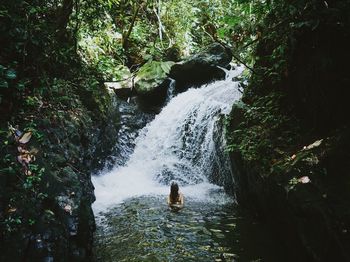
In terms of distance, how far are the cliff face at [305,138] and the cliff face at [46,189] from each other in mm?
2936

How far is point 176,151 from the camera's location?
37.8ft

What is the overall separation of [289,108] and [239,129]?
1.24 metres

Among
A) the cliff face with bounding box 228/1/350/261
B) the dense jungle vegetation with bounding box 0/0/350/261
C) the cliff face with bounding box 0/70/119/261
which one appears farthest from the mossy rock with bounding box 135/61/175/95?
the cliff face with bounding box 228/1/350/261

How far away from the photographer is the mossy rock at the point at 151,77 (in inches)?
518

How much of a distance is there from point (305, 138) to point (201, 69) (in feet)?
30.2

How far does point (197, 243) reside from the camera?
19.3ft

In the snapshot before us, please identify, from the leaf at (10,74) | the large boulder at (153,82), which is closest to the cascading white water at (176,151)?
the large boulder at (153,82)

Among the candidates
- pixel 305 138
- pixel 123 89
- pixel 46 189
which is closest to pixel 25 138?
pixel 46 189

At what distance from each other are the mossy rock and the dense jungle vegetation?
4.87 meters

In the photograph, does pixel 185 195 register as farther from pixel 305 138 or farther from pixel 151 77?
pixel 151 77

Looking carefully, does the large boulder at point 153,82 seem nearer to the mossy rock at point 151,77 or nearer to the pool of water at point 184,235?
the mossy rock at point 151,77

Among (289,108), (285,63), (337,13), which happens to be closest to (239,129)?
(289,108)

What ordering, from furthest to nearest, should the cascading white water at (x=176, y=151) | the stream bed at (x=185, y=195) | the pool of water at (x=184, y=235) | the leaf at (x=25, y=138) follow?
the cascading white water at (x=176, y=151) → the stream bed at (x=185, y=195) → the pool of water at (x=184, y=235) → the leaf at (x=25, y=138)

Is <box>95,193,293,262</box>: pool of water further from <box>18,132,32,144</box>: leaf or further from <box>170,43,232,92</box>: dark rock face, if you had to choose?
<box>170,43,232,92</box>: dark rock face
